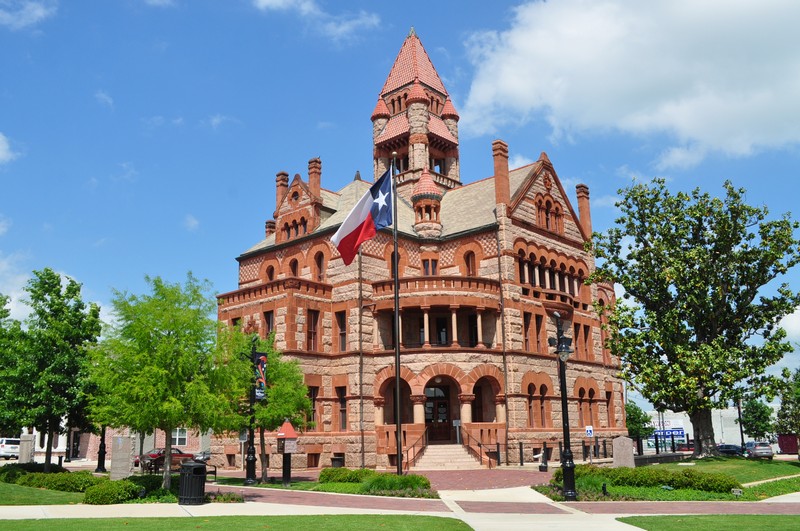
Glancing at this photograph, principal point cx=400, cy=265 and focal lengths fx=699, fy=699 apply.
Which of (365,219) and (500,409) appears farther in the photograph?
(500,409)

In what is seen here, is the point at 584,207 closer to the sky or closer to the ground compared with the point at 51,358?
closer to the sky

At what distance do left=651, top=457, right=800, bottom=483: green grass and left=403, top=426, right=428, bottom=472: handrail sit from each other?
11.4m

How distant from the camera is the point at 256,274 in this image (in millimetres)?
46625

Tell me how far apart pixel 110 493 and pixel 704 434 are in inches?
1144

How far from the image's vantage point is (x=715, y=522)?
52.0ft

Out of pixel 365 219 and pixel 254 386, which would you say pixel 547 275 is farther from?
pixel 254 386

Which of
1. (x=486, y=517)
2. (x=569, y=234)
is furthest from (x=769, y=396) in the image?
(x=486, y=517)

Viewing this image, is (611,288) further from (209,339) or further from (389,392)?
(209,339)

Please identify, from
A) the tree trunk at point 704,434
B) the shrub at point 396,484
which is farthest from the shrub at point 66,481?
the tree trunk at point 704,434

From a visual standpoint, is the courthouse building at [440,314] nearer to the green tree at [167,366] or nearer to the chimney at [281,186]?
the chimney at [281,186]

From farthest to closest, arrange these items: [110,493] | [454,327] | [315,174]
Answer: [315,174], [454,327], [110,493]

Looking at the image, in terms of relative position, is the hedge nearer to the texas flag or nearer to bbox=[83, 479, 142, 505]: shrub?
the texas flag

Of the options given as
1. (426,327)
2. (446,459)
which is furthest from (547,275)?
(446,459)

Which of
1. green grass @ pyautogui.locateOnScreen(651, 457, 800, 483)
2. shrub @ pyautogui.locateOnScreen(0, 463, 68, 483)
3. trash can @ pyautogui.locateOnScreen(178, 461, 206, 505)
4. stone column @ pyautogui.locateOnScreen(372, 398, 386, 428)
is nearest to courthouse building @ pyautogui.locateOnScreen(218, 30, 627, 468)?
stone column @ pyautogui.locateOnScreen(372, 398, 386, 428)
